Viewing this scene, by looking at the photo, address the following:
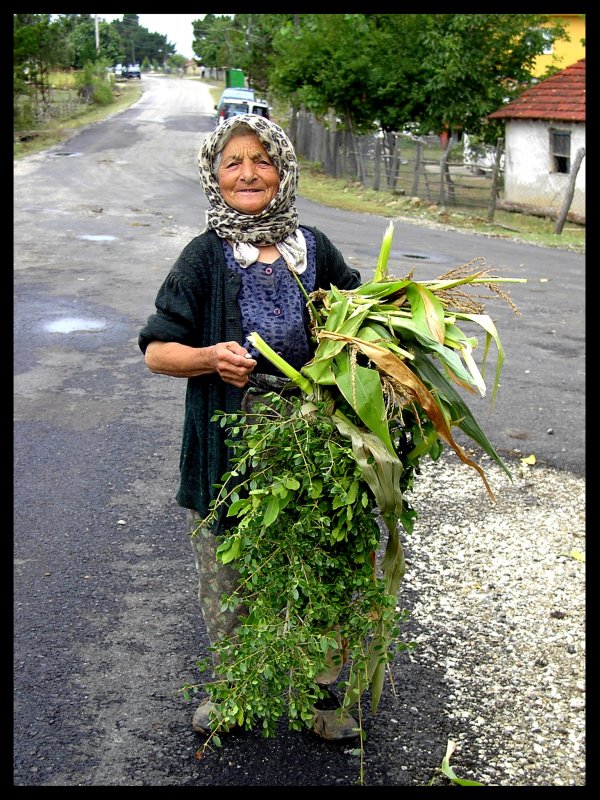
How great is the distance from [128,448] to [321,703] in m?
3.06

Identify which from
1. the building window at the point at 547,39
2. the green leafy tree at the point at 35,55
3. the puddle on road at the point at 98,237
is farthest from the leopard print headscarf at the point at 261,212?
the green leafy tree at the point at 35,55

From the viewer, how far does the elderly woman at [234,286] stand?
2.95 meters


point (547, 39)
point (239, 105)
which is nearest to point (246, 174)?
point (547, 39)

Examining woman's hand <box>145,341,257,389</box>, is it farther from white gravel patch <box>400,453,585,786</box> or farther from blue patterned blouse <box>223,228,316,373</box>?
white gravel patch <box>400,453,585,786</box>

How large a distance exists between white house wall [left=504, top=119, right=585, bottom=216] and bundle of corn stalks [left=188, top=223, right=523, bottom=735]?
17.9m

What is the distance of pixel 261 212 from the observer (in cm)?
298

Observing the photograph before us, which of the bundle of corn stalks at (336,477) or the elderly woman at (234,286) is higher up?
the elderly woman at (234,286)

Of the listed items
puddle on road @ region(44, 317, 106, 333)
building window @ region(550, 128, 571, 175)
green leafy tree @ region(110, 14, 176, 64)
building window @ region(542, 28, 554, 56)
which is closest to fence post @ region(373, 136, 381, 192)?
building window @ region(550, 128, 571, 175)

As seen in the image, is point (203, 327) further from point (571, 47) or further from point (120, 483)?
point (571, 47)

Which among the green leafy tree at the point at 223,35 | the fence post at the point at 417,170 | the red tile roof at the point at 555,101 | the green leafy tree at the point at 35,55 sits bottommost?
the fence post at the point at 417,170

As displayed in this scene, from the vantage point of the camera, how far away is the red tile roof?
2058cm

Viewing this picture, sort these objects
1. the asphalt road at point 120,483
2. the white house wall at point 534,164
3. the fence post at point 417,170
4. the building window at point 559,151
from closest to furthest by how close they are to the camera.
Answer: the asphalt road at point 120,483 → the fence post at point 417,170 → the white house wall at point 534,164 → the building window at point 559,151

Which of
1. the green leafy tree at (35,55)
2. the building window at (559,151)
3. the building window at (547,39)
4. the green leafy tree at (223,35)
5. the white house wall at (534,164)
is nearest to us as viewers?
the white house wall at (534,164)

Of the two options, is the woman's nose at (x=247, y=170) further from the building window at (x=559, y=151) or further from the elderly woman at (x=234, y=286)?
the building window at (x=559, y=151)
